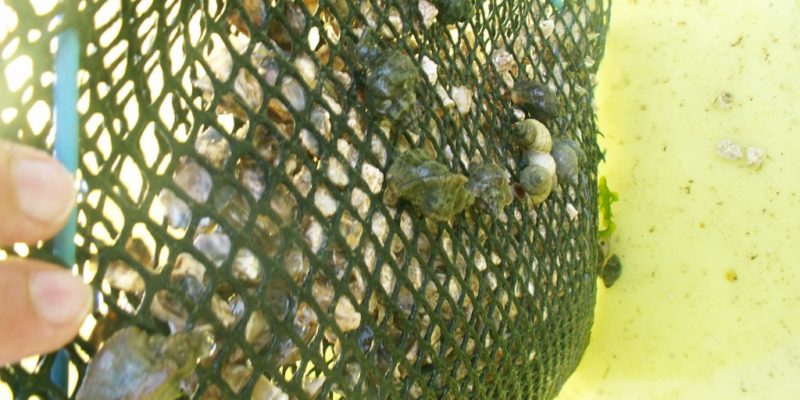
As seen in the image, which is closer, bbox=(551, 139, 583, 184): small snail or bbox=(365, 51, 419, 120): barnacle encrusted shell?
bbox=(365, 51, 419, 120): barnacle encrusted shell

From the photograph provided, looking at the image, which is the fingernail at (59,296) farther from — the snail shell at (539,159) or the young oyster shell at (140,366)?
the snail shell at (539,159)

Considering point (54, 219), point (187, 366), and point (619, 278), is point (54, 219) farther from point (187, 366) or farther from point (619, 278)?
point (619, 278)

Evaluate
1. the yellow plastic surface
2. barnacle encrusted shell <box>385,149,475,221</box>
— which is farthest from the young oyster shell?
the yellow plastic surface

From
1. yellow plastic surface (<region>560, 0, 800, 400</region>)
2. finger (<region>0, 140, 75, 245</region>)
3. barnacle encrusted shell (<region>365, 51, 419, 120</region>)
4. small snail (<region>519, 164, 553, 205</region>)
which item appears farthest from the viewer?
yellow plastic surface (<region>560, 0, 800, 400</region>)

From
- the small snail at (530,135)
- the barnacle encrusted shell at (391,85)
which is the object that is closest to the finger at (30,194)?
the barnacle encrusted shell at (391,85)

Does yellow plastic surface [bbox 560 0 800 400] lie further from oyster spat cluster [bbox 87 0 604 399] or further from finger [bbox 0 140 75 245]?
finger [bbox 0 140 75 245]

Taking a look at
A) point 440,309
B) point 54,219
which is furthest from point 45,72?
point 440,309

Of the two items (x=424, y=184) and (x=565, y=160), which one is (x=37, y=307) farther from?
(x=565, y=160)
